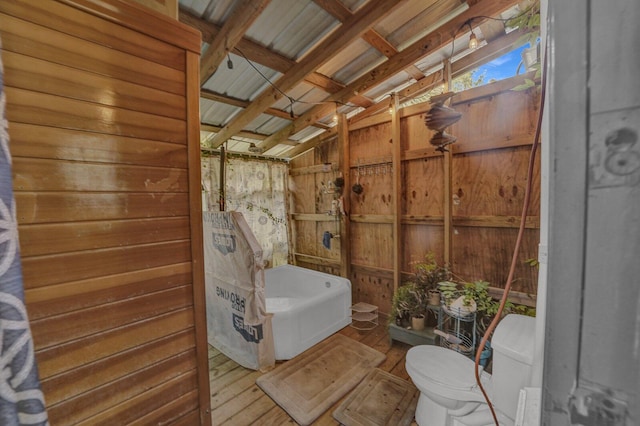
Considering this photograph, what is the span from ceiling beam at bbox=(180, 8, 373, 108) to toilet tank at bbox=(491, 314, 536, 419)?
7.91 ft

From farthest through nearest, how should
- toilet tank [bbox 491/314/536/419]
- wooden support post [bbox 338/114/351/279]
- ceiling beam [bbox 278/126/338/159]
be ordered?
ceiling beam [bbox 278/126/338/159] → wooden support post [bbox 338/114/351/279] → toilet tank [bbox 491/314/536/419]

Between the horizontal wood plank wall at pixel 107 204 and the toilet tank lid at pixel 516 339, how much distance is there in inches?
51.7

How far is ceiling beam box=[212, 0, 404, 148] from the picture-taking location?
171cm

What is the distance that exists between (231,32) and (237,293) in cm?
208

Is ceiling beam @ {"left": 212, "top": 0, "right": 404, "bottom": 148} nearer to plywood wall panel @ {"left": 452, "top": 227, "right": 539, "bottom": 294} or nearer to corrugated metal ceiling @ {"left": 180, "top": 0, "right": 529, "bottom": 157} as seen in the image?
corrugated metal ceiling @ {"left": 180, "top": 0, "right": 529, "bottom": 157}

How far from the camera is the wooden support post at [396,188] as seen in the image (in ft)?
9.35

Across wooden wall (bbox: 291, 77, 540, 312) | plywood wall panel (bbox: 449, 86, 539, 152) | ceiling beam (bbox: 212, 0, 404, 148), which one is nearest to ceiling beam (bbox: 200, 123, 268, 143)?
ceiling beam (bbox: 212, 0, 404, 148)

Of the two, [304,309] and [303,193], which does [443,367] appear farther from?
[303,193]

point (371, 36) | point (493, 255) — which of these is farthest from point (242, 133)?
point (493, 255)

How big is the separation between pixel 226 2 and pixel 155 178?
4.59 ft

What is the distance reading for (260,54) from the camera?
2.02 metres

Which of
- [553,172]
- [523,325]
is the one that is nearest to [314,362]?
[523,325]

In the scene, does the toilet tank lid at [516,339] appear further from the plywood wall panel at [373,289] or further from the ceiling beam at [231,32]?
the ceiling beam at [231,32]

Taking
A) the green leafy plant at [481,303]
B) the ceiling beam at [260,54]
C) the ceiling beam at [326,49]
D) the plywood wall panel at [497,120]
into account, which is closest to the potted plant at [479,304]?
the green leafy plant at [481,303]
